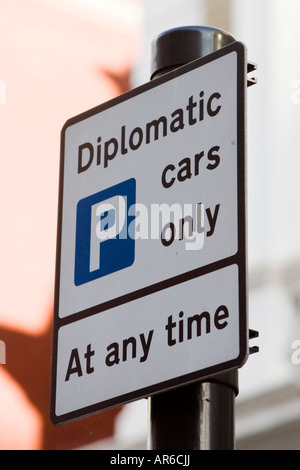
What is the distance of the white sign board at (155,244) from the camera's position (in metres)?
2.13

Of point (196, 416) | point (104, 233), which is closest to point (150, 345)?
point (196, 416)

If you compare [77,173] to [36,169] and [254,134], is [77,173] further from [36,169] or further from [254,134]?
[254,134]

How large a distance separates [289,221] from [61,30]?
3013 millimetres

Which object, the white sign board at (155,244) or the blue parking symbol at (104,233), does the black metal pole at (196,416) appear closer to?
the white sign board at (155,244)

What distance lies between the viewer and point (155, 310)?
2.21 m

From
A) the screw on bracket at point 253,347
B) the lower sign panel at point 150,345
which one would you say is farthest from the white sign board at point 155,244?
the screw on bracket at point 253,347

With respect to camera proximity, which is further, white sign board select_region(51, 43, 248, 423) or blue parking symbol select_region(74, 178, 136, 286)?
blue parking symbol select_region(74, 178, 136, 286)

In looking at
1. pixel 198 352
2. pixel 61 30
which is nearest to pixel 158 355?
pixel 198 352

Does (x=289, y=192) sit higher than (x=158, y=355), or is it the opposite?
(x=289, y=192)

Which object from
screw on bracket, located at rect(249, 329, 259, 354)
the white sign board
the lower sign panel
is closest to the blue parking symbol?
the white sign board

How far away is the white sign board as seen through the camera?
2.13m

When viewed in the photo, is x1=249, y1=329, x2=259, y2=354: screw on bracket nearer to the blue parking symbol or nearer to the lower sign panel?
the lower sign panel

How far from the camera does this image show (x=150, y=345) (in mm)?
2182

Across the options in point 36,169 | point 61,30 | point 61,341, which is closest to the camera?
point 61,341
